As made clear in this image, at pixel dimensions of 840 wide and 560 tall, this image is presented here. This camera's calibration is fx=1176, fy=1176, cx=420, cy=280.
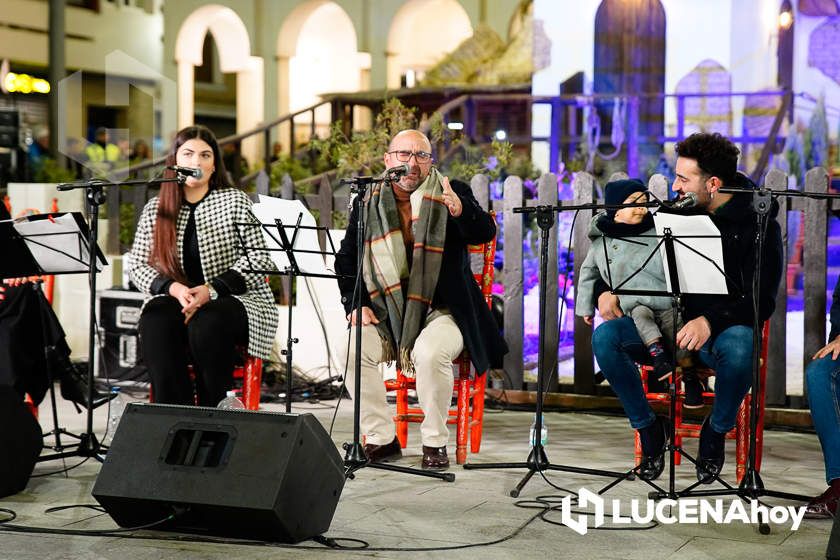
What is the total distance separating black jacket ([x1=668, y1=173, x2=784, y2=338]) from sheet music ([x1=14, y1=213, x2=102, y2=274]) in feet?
7.94

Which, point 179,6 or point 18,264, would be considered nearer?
point 18,264

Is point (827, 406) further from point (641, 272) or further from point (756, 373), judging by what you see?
point (641, 272)

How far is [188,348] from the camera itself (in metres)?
4.94

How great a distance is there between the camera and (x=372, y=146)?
26.3 ft

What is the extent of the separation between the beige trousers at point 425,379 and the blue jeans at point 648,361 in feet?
2.02

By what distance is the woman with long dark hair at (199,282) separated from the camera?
16.0 ft

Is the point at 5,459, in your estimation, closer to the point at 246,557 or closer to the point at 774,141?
the point at 246,557

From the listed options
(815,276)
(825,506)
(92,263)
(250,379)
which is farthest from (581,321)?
(92,263)

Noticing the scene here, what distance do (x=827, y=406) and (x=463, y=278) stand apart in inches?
61.8

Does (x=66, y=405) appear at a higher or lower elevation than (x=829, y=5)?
lower

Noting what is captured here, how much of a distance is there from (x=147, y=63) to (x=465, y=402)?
14.6 meters

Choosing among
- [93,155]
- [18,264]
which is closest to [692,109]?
[93,155]

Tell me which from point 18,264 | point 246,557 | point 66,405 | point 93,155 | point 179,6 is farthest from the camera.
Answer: point 179,6

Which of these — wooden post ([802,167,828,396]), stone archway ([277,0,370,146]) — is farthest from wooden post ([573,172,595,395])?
stone archway ([277,0,370,146])
